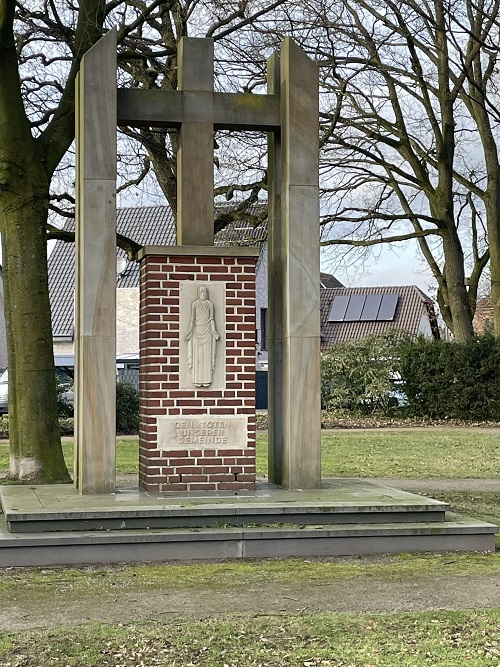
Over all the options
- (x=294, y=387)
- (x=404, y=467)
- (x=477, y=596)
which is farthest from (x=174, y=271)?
(x=404, y=467)

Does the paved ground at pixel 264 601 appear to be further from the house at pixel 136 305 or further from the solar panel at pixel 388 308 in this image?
the solar panel at pixel 388 308

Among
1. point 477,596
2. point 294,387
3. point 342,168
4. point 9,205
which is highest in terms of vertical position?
point 342,168

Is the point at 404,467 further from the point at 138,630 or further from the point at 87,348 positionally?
the point at 138,630

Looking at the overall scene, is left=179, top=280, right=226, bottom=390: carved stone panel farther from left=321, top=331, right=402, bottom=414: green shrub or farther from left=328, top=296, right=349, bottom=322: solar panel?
left=328, top=296, right=349, bottom=322: solar panel

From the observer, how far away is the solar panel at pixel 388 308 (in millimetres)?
56125

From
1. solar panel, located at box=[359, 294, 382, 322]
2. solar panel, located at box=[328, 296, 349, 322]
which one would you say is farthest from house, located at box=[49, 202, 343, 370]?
solar panel, located at box=[359, 294, 382, 322]

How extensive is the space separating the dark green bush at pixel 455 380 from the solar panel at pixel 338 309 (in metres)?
26.9

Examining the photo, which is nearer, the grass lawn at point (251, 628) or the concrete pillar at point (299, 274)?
the grass lawn at point (251, 628)

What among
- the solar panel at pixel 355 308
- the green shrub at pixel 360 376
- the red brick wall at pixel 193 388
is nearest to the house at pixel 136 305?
the solar panel at pixel 355 308

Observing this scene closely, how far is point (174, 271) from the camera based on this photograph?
34.3 feet

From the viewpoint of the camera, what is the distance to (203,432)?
10.4 metres

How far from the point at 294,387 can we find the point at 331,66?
13.0m

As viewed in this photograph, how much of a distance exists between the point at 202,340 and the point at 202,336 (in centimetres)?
4

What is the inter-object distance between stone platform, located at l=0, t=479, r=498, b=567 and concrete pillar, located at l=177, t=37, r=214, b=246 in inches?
111
